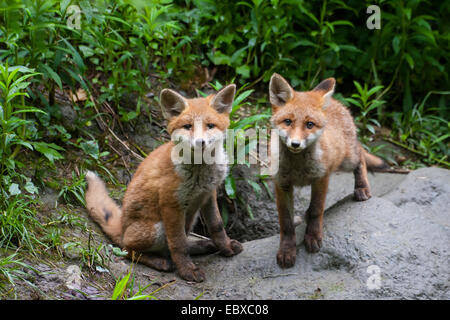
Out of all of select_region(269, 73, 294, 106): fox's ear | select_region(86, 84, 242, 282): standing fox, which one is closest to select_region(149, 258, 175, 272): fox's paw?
select_region(86, 84, 242, 282): standing fox

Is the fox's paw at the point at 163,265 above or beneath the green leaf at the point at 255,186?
beneath

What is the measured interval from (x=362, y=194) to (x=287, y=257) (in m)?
1.09

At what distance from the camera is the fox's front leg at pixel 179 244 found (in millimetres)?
4227

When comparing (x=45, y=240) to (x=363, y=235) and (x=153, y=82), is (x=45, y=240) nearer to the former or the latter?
(x=363, y=235)

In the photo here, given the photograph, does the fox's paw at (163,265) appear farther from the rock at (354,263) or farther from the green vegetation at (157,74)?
the green vegetation at (157,74)

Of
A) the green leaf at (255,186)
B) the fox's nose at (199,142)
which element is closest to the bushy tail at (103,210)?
the fox's nose at (199,142)

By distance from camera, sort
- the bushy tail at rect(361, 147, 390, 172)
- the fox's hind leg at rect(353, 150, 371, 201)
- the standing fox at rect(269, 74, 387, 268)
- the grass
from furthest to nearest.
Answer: the bushy tail at rect(361, 147, 390, 172)
the fox's hind leg at rect(353, 150, 371, 201)
the standing fox at rect(269, 74, 387, 268)
the grass

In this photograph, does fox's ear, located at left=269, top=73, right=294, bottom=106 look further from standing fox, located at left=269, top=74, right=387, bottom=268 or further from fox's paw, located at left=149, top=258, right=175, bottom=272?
fox's paw, located at left=149, top=258, right=175, bottom=272

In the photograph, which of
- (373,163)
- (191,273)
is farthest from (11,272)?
(373,163)

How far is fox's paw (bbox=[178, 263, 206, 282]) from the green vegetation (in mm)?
694

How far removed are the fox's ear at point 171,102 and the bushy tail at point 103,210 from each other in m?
1.23

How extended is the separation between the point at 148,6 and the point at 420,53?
4.13m

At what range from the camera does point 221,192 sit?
5.50m

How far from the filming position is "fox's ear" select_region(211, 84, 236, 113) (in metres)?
4.15
